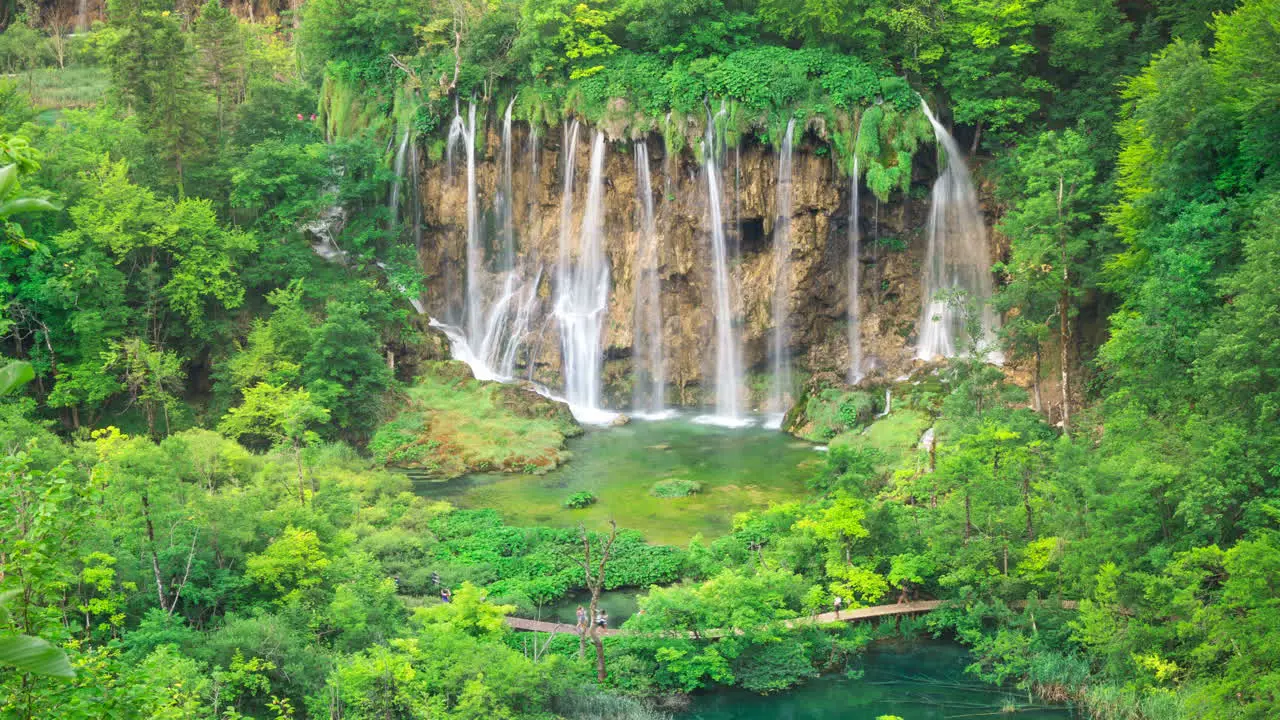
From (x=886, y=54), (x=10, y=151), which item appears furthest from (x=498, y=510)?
(x=10, y=151)

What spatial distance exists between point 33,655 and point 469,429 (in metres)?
28.5

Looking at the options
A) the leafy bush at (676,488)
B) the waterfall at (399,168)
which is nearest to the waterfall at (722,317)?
the leafy bush at (676,488)

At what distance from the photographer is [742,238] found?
36.2 meters

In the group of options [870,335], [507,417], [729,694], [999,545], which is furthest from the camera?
[870,335]

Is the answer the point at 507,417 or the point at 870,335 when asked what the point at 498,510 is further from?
the point at 870,335

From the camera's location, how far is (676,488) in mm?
28000

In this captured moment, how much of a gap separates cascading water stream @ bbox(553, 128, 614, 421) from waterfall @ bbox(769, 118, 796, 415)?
235 inches

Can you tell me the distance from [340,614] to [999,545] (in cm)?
1197

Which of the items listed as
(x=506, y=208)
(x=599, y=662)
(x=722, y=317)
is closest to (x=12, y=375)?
(x=599, y=662)

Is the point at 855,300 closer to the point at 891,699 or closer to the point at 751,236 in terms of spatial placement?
the point at 751,236

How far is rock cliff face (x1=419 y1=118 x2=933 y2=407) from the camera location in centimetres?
3509

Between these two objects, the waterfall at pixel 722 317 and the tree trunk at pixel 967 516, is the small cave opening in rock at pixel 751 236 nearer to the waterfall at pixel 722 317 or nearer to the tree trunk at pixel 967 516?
the waterfall at pixel 722 317

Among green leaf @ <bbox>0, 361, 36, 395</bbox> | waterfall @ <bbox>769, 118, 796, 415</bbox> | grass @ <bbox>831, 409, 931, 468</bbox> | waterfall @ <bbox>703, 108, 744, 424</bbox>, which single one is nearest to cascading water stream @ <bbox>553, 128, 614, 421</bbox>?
waterfall @ <bbox>703, 108, 744, 424</bbox>

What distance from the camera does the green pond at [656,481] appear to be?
86.8 feet
